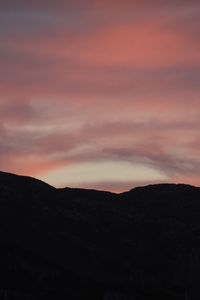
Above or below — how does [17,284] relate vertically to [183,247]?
below

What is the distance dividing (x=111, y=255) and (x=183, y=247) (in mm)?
15727

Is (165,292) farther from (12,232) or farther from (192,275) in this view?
(12,232)

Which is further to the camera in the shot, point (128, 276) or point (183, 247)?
point (183, 247)

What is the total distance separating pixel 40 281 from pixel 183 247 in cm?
4593

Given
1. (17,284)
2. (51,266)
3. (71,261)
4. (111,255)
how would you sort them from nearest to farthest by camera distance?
(17,284)
(51,266)
(71,261)
(111,255)

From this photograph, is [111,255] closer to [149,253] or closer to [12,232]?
[149,253]

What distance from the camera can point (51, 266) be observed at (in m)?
170

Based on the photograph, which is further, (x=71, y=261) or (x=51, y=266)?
(x=71, y=261)

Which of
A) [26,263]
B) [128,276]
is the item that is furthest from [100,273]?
[26,263]

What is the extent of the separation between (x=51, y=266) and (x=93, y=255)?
25758mm

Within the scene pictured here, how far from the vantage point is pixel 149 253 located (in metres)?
199

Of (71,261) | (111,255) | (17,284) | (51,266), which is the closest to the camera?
(17,284)

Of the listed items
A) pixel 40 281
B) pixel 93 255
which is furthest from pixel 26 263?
pixel 93 255

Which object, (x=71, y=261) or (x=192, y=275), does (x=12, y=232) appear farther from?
(x=192, y=275)
